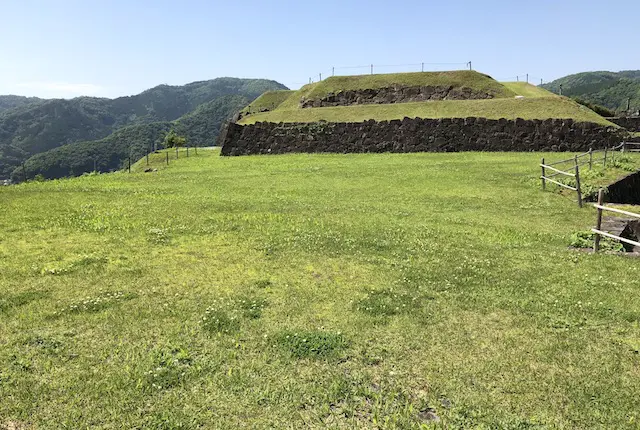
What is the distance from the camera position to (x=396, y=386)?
507cm

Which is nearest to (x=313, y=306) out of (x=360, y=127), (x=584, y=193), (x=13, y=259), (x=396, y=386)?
(x=396, y=386)

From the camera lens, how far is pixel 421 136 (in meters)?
36.6

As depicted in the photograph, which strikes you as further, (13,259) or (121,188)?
(121,188)

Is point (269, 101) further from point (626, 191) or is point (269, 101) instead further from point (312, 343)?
point (312, 343)

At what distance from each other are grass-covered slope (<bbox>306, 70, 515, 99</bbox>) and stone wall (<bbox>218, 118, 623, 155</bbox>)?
56.2 ft

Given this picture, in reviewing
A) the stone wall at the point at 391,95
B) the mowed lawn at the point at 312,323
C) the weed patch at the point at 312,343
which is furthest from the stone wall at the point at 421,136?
the weed patch at the point at 312,343

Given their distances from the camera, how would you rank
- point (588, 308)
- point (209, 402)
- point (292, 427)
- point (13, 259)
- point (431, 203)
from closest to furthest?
point (292, 427), point (209, 402), point (588, 308), point (13, 259), point (431, 203)

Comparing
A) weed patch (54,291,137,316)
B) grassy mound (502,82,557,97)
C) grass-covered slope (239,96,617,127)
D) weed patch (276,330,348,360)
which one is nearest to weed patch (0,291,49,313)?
weed patch (54,291,137,316)

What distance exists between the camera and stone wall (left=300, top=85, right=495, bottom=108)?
51719 mm

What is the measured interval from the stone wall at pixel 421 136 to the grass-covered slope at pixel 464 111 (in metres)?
2.10

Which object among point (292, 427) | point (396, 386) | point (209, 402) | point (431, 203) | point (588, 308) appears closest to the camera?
point (292, 427)

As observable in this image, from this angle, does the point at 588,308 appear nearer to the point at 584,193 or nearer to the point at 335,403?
the point at 335,403

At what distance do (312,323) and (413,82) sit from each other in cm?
5262

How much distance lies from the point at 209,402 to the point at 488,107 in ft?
133
